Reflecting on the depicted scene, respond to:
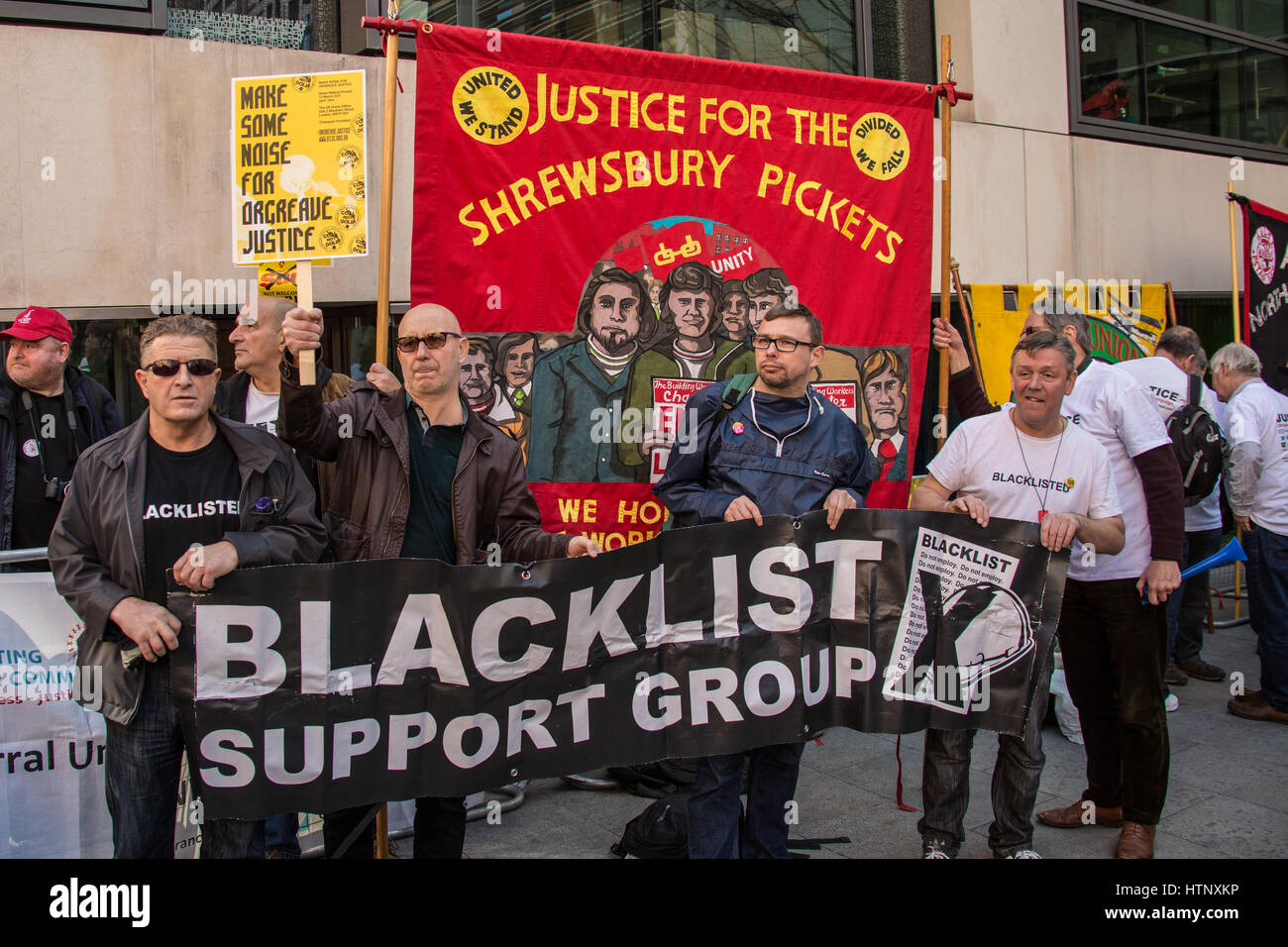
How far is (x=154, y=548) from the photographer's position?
124 inches

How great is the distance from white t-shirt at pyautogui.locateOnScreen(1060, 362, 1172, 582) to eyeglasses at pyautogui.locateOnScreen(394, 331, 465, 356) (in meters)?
2.74

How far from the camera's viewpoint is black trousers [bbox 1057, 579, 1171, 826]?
429 centimetres

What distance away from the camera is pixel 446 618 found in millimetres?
3445

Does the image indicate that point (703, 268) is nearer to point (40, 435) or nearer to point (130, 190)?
point (40, 435)

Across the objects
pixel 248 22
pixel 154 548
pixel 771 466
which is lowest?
pixel 154 548

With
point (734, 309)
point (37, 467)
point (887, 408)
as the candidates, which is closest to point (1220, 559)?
point (887, 408)

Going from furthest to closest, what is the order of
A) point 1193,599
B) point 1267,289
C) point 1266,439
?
point 1267,289
point 1193,599
point 1266,439

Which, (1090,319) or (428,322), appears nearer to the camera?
(428,322)

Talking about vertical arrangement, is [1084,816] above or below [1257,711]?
below

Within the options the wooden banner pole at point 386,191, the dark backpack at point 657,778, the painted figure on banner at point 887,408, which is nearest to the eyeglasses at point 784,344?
the painted figure on banner at point 887,408

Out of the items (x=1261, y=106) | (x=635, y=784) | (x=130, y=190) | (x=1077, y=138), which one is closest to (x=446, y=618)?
(x=635, y=784)

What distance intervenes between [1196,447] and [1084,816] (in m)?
2.58

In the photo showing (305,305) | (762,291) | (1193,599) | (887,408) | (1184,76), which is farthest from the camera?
(1184,76)

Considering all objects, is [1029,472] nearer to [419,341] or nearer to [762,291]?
[762,291]
